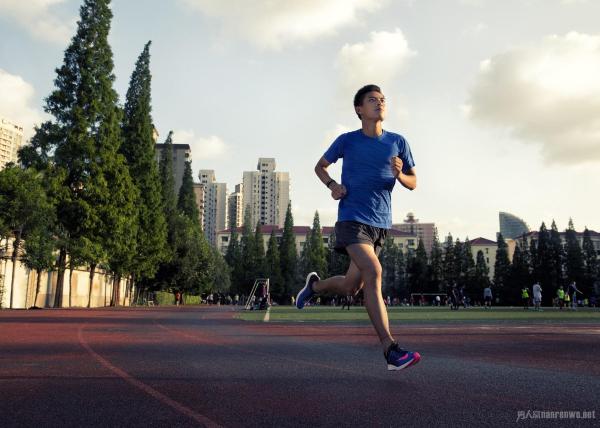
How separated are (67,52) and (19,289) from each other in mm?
14289

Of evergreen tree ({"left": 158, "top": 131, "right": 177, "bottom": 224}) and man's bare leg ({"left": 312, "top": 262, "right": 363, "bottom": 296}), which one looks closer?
man's bare leg ({"left": 312, "top": 262, "right": 363, "bottom": 296})

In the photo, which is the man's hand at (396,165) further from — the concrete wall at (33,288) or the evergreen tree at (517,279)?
the evergreen tree at (517,279)

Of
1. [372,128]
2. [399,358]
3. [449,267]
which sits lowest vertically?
[399,358]

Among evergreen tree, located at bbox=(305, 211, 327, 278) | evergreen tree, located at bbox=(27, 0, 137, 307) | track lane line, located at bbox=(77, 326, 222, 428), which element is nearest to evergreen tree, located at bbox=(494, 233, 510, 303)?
evergreen tree, located at bbox=(305, 211, 327, 278)

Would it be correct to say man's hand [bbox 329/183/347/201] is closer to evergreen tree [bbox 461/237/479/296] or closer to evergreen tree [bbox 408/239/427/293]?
evergreen tree [bbox 461/237/479/296]

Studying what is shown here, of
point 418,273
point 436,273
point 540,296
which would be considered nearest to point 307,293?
point 540,296

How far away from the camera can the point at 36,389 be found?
167 inches

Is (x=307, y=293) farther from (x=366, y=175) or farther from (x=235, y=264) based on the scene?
(x=235, y=264)

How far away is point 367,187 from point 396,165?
0.31 m

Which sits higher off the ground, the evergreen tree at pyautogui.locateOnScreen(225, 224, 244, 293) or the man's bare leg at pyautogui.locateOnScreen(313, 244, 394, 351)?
the evergreen tree at pyautogui.locateOnScreen(225, 224, 244, 293)

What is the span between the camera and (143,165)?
1689 inches

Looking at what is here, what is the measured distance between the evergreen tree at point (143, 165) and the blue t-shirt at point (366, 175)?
126ft

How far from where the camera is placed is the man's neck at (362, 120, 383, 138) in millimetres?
4887

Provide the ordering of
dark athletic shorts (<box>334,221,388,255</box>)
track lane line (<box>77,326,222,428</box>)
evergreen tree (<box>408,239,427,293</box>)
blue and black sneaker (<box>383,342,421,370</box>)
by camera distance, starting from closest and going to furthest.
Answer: track lane line (<box>77,326,222,428</box>)
blue and black sneaker (<box>383,342,421,370</box>)
dark athletic shorts (<box>334,221,388,255</box>)
evergreen tree (<box>408,239,427,293</box>)
